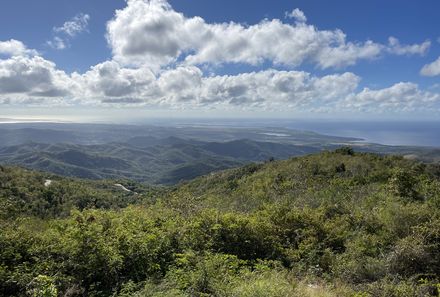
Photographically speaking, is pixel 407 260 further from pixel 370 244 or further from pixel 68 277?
pixel 68 277

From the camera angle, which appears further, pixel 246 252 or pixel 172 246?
pixel 246 252

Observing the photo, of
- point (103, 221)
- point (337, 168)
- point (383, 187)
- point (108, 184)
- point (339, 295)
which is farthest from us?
point (108, 184)

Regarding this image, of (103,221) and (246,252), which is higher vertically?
(103,221)

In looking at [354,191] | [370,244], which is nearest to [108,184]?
[354,191]

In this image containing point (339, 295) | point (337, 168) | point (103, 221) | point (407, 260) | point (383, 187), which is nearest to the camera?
point (339, 295)

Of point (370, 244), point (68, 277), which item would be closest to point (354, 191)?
point (370, 244)

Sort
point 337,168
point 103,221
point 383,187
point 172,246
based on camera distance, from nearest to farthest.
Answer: point 172,246
point 103,221
point 383,187
point 337,168

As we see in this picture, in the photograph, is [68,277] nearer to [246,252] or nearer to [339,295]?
[246,252]

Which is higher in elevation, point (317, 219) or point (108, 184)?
point (317, 219)

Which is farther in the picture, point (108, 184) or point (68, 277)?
point (108, 184)
